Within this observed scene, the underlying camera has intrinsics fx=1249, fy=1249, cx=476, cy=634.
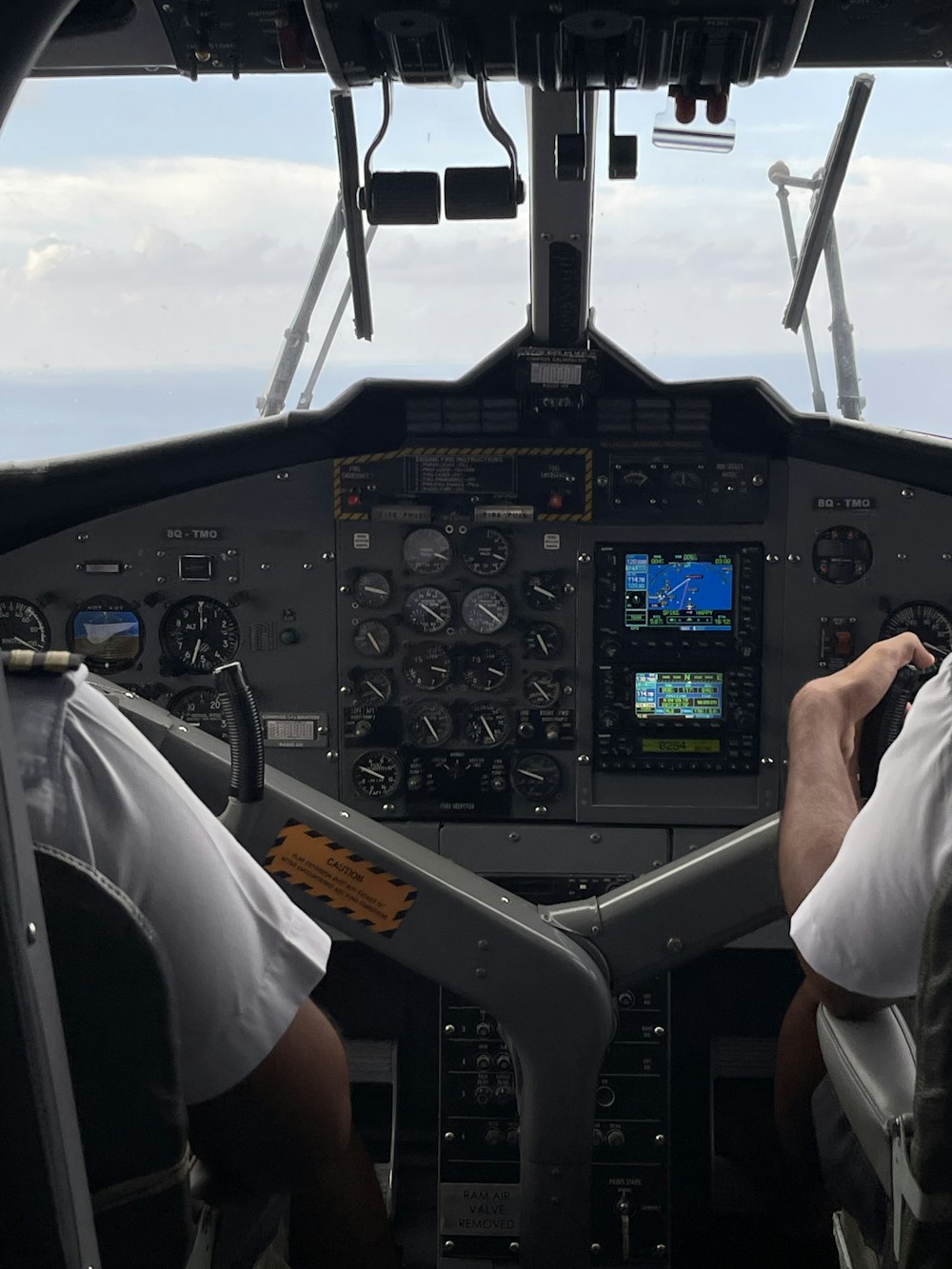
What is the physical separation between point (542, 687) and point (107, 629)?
1.14 m

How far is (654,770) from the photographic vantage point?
10.5 ft

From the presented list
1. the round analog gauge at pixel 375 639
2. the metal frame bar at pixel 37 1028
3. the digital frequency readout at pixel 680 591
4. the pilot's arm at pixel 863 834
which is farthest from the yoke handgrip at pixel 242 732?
the digital frequency readout at pixel 680 591

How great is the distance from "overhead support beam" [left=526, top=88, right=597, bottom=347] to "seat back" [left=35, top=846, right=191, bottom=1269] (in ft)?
6.87

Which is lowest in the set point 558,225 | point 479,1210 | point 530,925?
point 479,1210

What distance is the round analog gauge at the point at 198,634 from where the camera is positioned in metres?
3.22

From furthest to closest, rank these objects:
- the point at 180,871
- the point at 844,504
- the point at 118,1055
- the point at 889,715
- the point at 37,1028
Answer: the point at 844,504 < the point at 889,715 < the point at 180,871 < the point at 118,1055 < the point at 37,1028

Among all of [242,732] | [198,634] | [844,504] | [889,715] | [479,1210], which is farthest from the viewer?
[198,634]

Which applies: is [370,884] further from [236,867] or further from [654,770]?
[654,770]

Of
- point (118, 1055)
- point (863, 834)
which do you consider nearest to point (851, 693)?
point (863, 834)

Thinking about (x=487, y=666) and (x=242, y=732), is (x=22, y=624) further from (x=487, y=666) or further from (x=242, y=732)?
(x=242, y=732)

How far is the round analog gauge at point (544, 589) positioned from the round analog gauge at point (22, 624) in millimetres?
1256

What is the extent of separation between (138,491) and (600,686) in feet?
4.19

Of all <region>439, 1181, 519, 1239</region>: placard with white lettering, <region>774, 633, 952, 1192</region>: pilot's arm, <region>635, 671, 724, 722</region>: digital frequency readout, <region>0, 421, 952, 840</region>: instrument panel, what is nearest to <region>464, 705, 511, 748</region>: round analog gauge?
<region>0, 421, 952, 840</region>: instrument panel

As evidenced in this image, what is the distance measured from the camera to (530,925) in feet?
6.82
